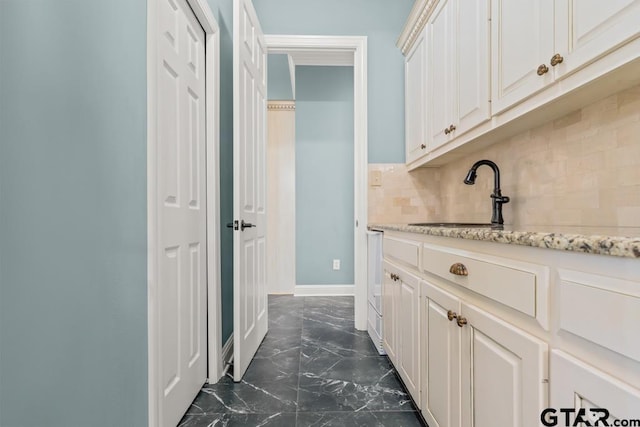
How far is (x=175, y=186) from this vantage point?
4.90ft

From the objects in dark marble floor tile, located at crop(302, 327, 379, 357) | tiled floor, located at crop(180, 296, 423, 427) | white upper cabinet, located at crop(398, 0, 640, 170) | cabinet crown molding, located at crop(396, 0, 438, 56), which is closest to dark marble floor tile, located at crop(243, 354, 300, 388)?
tiled floor, located at crop(180, 296, 423, 427)

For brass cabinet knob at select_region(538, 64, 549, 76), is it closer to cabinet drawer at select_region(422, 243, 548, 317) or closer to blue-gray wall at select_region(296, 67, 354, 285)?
cabinet drawer at select_region(422, 243, 548, 317)

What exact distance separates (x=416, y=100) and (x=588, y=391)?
215cm

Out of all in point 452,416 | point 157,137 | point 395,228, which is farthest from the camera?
point 395,228

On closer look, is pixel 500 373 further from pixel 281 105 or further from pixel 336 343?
pixel 281 105

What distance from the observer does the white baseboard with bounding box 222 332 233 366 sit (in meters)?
2.10

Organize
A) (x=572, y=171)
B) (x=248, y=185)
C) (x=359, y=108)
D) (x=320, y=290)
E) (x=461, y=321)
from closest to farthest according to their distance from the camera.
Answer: (x=461, y=321) < (x=572, y=171) < (x=248, y=185) < (x=359, y=108) < (x=320, y=290)

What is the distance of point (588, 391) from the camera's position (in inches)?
23.2

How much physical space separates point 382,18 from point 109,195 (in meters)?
2.61

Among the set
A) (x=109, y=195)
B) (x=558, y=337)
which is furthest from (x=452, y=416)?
(x=109, y=195)

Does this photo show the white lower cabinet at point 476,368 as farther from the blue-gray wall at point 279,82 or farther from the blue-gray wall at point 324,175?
the blue-gray wall at point 279,82

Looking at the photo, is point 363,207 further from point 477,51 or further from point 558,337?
point 558,337

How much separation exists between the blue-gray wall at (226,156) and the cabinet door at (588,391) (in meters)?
1.77

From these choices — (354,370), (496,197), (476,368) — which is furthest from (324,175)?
(476,368)
